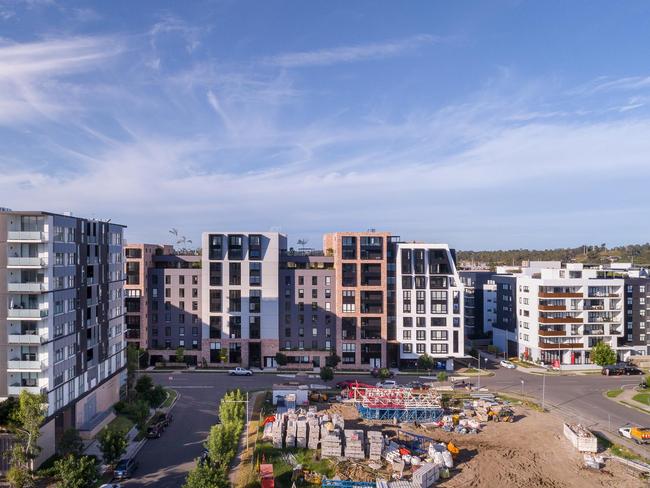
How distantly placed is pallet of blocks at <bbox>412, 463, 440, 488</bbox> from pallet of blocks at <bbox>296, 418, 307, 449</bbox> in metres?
11.5

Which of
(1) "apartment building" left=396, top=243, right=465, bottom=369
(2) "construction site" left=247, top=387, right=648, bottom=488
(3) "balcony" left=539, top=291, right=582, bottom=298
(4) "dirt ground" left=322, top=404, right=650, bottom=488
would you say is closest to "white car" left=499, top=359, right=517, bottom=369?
(1) "apartment building" left=396, top=243, right=465, bottom=369

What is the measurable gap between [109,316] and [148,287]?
2970 cm

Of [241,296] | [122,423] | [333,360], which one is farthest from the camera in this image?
[241,296]

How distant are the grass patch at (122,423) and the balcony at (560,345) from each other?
6981 cm

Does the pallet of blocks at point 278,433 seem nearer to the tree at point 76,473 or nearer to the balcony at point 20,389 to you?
the tree at point 76,473

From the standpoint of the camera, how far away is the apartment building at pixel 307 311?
86438mm

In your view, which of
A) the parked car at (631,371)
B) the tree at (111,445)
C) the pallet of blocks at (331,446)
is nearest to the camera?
the tree at (111,445)

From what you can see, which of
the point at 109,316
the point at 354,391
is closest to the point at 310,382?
the point at 354,391

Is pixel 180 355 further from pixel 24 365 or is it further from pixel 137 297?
pixel 24 365

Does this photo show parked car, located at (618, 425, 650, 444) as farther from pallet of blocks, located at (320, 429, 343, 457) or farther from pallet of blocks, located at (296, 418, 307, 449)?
pallet of blocks, located at (296, 418, 307, 449)

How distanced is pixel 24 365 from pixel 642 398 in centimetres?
7624

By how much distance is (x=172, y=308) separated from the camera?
289 feet

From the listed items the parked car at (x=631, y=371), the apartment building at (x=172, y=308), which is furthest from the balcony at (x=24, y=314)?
the parked car at (x=631, y=371)

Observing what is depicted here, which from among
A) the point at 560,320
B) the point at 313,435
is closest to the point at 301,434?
the point at 313,435
